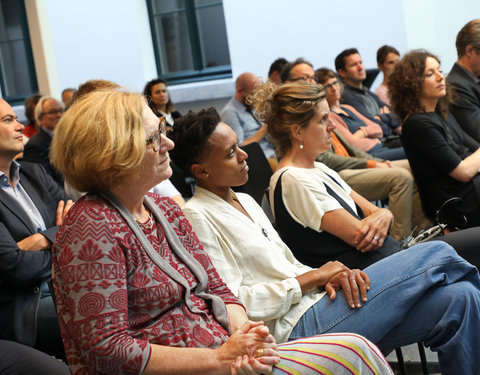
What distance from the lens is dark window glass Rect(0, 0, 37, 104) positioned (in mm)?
9211

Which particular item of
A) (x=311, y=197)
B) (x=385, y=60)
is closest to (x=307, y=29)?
(x=385, y=60)

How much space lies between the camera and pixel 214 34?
8.72m

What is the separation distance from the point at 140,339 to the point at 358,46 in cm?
672

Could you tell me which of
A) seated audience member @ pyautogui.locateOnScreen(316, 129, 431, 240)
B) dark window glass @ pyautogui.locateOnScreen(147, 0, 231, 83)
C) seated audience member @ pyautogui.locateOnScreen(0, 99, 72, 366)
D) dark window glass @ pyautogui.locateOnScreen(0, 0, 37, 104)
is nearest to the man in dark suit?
seated audience member @ pyautogui.locateOnScreen(0, 99, 72, 366)

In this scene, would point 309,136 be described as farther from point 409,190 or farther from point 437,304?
→ point 409,190

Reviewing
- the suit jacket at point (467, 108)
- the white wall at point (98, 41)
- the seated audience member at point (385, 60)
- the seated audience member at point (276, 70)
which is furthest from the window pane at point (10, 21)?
the suit jacket at point (467, 108)

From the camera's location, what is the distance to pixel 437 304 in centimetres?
189

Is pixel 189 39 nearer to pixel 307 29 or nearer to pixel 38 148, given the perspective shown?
pixel 307 29

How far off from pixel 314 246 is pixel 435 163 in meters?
1.19

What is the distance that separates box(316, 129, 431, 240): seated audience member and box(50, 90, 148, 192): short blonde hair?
2.59 meters

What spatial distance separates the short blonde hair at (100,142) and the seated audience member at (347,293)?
47 cm

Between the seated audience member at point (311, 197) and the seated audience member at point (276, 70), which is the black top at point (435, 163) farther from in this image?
the seated audience member at point (276, 70)

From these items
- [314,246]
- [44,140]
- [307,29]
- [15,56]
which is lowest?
[314,246]

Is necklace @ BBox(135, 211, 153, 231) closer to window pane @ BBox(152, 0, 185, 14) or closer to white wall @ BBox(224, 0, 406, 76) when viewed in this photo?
white wall @ BBox(224, 0, 406, 76)
